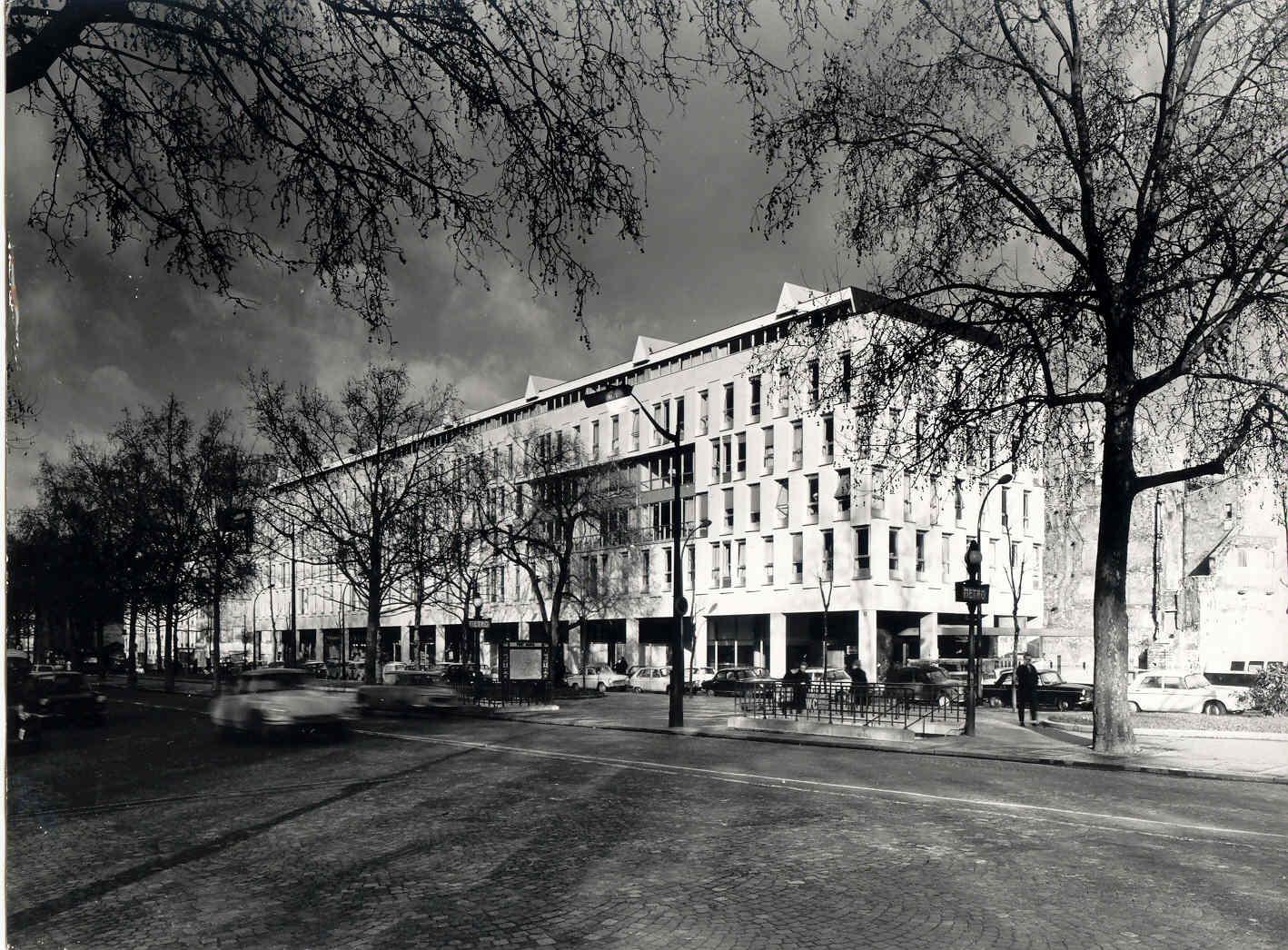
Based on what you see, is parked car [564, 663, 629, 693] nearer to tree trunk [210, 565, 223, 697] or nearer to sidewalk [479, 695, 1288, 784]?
sidewalk [479, 695, 1288, 784]

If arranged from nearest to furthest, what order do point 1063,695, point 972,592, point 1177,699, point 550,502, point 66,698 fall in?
point 66,698 → point 972,592 → point 1177,699 → point 1063,695 → point 550,502

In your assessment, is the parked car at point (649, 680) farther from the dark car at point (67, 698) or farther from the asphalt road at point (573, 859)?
the dark car at point (67, 698)

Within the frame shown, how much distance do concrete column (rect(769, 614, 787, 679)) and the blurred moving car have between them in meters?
55.8

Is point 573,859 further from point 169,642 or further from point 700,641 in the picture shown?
point 700,641

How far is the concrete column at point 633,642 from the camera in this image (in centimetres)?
6756

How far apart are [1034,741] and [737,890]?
1773 centimetres

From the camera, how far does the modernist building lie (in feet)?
186

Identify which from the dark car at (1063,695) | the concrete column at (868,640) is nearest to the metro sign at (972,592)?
the dark car at (1063,695)

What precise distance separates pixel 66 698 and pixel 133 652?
0.83 meters

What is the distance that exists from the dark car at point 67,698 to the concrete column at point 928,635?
184 feet

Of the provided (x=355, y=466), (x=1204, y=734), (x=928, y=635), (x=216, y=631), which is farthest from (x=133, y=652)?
(x=928, y=635)

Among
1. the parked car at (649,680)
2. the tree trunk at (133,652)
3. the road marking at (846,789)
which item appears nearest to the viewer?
the tree trunk at (133,652)

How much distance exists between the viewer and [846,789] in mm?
13453

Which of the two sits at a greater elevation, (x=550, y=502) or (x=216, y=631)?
(x=550, y=502)
